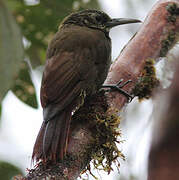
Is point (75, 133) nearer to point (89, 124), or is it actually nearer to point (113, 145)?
point (89, 124)

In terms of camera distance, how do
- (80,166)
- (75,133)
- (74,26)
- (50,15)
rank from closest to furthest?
(80,166)
(75,133)
(50,15)
(74,26)

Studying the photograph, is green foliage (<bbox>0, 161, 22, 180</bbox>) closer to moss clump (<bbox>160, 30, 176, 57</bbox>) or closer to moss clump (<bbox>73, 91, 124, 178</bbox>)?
moss clump (<bbox>73, 91, 124, 178</bbox>)

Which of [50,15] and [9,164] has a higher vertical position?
[50,15]

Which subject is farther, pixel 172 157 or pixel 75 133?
pixel 75 133

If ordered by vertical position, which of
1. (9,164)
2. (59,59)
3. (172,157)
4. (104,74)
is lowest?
(9,164)

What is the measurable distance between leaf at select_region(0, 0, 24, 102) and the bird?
671mm

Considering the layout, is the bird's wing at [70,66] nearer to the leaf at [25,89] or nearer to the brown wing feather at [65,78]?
the brown wing feather at [65,78]

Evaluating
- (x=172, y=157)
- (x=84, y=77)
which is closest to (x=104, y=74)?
(x=84, y=77)

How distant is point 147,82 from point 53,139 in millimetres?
936

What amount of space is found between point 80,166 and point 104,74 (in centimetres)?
119

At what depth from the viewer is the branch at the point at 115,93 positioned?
2.06 m

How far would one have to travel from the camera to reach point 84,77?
3047mm

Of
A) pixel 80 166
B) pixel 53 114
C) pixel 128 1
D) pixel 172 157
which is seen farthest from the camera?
pixel 128 1

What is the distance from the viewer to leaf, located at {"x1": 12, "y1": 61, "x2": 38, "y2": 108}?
256 centimetres
